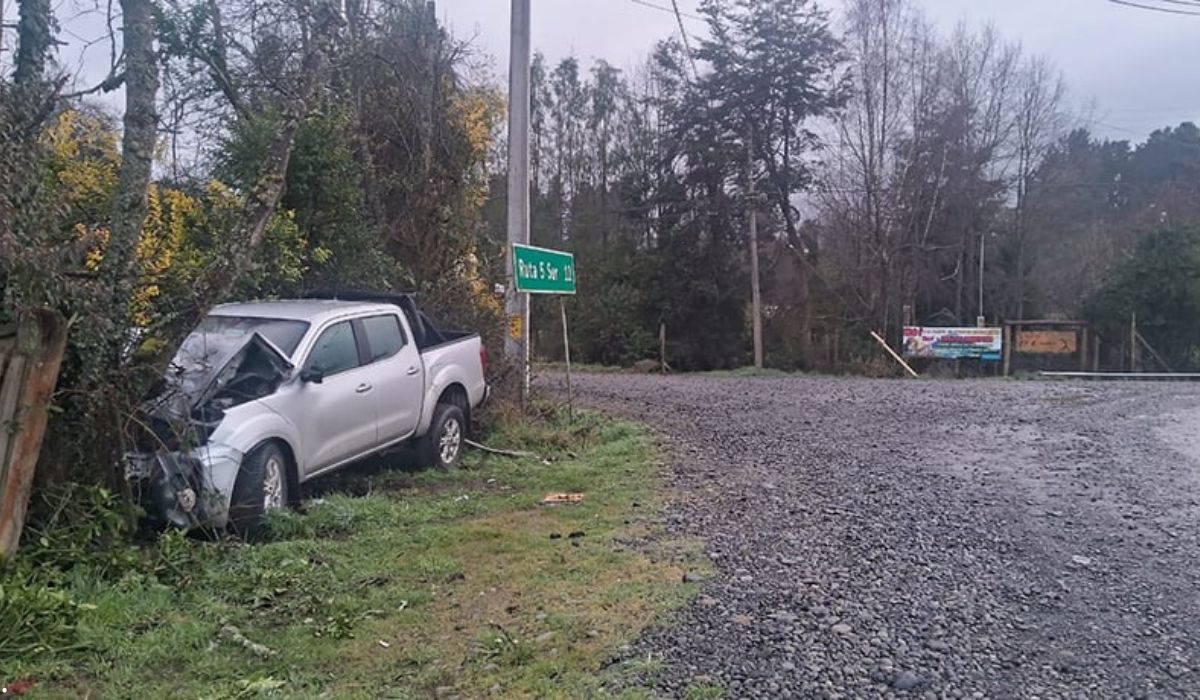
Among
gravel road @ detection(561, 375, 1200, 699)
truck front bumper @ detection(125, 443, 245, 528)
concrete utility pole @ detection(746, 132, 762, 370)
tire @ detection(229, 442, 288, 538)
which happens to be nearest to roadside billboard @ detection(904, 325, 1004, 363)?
concrete utility pole @ detection(746, 132, 762, 370)

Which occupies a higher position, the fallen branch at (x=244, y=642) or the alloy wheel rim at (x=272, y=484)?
the alloy wheel rim at (x=272, y=484)

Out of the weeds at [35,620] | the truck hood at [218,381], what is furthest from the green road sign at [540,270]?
the weeds at [35,620]

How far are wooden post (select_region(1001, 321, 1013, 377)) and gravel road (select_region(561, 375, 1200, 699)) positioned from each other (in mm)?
17522

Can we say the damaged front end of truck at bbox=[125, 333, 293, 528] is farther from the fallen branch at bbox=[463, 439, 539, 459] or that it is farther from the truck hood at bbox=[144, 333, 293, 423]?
the fallen branch at bbox=[463, 439, 539, 459]

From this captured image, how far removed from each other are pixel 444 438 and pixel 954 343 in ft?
79.5

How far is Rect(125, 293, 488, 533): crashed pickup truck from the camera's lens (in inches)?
261

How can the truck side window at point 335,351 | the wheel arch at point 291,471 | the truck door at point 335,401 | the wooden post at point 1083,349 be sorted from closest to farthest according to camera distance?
the wheel arch at point 291,471 < the truck door at point 335,401 < the truck side window at point 335,351 < the wooden post at point 1083,349

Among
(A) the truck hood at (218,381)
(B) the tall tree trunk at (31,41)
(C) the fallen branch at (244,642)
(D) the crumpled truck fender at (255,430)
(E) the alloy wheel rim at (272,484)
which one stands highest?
(B) the tall tree trunk at (31,41)

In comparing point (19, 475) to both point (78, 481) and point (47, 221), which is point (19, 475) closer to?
point (78, 481)

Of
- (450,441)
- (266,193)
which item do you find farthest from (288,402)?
(450,441)

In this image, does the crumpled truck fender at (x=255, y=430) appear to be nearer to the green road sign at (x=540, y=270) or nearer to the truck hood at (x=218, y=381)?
the truck hood at (x=218, y=381)

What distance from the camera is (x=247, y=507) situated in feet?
23.0

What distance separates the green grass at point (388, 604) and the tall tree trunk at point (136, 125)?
2137mm

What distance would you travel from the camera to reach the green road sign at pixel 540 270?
12.2 m
